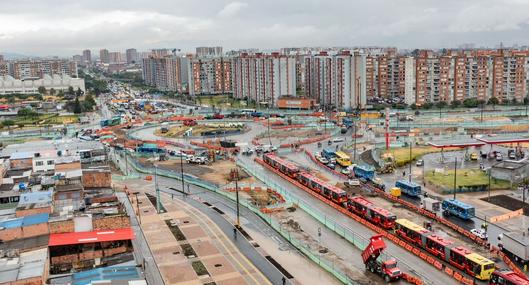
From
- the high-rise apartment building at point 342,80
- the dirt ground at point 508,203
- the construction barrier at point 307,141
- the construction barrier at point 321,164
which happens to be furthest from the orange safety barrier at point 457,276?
the high-rise apartment building at point 342,80

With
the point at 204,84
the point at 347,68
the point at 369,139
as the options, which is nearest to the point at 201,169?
the point at 369,139

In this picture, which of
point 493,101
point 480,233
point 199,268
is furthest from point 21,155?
point 493,101

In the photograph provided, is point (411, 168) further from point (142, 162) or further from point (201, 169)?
point (142, 162)

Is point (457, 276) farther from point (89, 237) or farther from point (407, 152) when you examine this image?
point (407, 152)

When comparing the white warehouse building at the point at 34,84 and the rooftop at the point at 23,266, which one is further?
the white warehouse building at the point at 34,84

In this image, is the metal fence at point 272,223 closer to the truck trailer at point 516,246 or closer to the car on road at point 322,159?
the truck trailer at point 516,246
